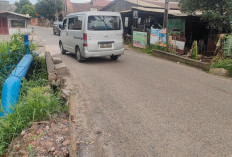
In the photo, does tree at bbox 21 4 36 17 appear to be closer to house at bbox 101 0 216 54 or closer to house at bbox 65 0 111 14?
house at bbox 65 0 111 14

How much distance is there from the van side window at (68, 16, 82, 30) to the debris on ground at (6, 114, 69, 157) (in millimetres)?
6278

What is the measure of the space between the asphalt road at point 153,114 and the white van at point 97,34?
156 cm

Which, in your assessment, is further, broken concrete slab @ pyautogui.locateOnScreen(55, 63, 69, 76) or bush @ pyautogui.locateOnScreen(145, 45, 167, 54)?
bush @ pyautogui.locateOnScreen(145, 45, 167, 54)

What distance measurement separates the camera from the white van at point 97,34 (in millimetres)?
9077

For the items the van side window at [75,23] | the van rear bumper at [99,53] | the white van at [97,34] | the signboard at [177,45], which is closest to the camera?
the white van at [97,34]

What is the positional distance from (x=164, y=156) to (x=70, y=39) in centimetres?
845

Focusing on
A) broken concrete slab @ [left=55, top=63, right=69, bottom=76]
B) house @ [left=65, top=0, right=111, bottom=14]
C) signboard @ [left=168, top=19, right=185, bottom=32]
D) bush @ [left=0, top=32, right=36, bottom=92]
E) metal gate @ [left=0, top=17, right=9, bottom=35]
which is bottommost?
broken concrete slab @ [left=55, top=63, right=69, bottom=76]

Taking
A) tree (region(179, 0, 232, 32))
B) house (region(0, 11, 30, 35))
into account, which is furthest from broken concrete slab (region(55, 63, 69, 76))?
house (region(0, 11, 30, 35))

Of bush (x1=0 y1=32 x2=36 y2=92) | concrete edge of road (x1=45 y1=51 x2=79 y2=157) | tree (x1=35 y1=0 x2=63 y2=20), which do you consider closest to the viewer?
concrete edge of road (x1=45 y1=51 x2=79 y2=157)

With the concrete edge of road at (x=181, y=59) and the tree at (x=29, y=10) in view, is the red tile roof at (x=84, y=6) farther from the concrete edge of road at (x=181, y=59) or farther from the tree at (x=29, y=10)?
the concrete edge of road at (x=181, y=59)

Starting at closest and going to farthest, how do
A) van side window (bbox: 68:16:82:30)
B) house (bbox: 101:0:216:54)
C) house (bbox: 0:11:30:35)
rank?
van side window (bbox: 68:16:82:30) → house (bbox: 101:0:216:54) → house (bbox: 0:11:30:35)

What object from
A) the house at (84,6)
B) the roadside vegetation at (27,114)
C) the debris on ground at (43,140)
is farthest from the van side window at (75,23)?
the house at (84,6)

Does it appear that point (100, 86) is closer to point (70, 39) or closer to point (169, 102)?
point (169, 102)

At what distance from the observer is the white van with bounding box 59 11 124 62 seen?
9077 mm
